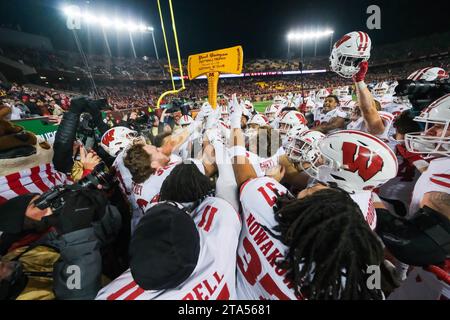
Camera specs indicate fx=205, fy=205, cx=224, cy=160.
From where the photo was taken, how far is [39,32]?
1106 inches

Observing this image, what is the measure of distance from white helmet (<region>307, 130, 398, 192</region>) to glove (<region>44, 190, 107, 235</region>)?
2037mm

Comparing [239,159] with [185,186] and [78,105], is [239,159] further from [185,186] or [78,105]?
[78,105]

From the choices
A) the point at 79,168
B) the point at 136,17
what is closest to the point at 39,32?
the point at 136,17

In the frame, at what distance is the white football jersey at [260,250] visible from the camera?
122 cm

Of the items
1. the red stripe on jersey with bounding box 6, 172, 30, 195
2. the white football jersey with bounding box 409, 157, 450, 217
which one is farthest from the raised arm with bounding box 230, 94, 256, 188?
the red stripe on jersey with bounding box 6, 172, 30, 195

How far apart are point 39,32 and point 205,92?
25607 millimetres

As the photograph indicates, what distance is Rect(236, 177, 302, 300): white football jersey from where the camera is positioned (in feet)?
3.99

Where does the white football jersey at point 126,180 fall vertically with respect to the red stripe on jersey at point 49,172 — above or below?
below

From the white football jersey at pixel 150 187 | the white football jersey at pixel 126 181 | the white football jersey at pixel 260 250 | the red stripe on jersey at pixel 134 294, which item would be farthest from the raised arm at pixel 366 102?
the red stripe on jersey at pixel 134 294

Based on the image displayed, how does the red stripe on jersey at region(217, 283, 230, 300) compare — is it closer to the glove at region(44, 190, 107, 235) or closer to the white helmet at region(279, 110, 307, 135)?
the glove at region(44, 190, 107, 235)

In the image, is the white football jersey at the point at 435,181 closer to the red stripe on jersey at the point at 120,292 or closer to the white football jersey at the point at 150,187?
the white football jersey at the point at 150,187

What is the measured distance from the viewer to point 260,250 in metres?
1.32

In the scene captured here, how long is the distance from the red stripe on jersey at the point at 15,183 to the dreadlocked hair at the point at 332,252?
2778 mm

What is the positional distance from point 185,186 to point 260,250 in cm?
69
